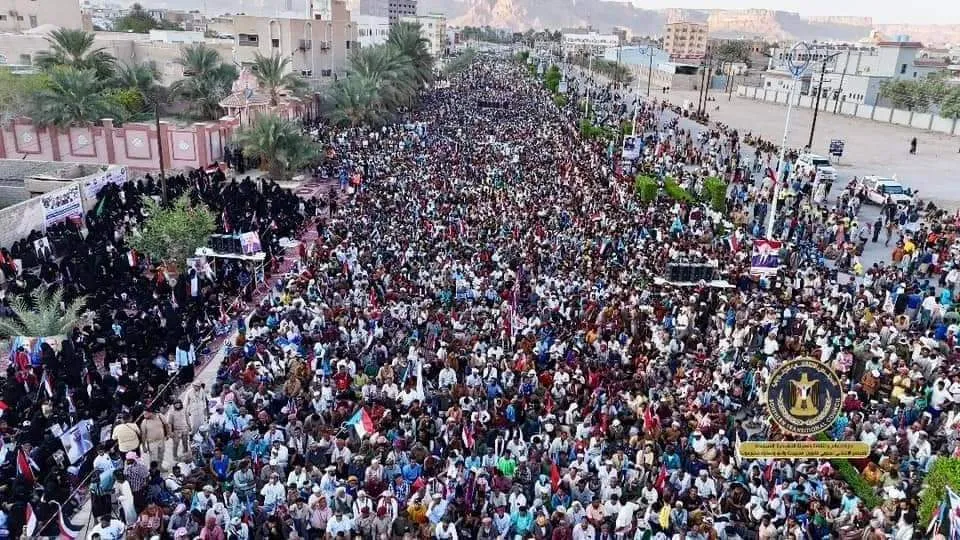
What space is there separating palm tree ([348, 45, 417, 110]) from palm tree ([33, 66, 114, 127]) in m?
14.2

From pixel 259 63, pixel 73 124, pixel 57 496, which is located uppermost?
pixel 259 63

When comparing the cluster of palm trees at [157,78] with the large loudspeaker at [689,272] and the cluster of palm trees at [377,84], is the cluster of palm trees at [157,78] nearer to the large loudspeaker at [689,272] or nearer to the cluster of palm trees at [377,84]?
the cluster of palm trees at [377,84]

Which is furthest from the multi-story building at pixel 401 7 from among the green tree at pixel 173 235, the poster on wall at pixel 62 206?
the green tree at pixel 173 235

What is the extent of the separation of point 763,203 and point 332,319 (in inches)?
596

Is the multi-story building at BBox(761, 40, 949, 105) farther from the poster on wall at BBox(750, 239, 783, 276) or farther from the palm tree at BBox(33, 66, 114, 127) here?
the palm tree at BBox(33, 66, 114, 127)

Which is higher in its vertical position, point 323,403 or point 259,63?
point 259,63

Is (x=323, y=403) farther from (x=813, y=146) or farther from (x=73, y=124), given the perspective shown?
(x=813, y=146)

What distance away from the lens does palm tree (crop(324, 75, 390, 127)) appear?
36250mm

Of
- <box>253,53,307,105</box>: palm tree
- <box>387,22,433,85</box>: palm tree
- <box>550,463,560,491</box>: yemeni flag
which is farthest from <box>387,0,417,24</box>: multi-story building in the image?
<box>550,463,560,491</box>: yemeni flag

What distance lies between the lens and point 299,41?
44500 millimetres

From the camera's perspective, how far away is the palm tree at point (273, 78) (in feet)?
112

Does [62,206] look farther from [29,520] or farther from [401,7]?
[401,7]

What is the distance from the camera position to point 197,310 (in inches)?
511

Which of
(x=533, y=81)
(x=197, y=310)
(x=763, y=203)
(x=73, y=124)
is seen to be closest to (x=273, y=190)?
(x=197, y=310)
